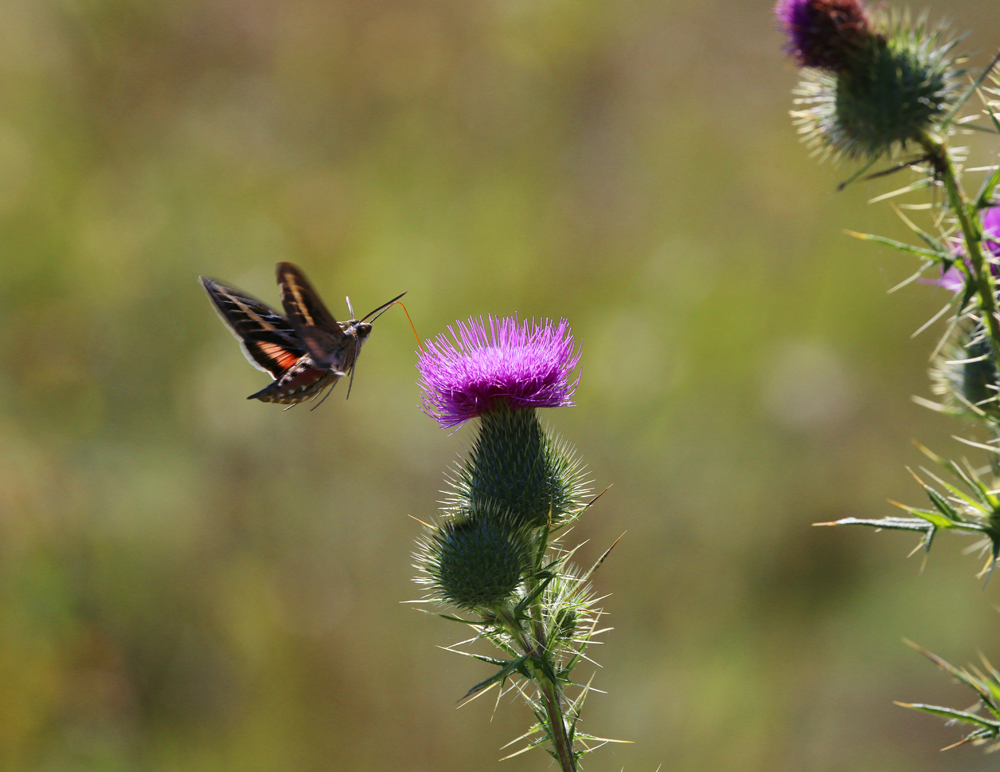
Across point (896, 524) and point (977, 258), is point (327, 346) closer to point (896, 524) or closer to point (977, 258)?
point (896, 524)

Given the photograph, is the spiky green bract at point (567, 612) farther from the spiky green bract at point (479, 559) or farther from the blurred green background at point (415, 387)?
the blurred green background at point (415, 387)

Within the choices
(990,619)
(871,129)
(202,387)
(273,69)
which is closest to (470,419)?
(871,129)

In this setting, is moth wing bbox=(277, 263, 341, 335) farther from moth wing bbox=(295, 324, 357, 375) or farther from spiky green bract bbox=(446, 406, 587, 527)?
spiky green bract bbox=(446, 406, 587, 527)

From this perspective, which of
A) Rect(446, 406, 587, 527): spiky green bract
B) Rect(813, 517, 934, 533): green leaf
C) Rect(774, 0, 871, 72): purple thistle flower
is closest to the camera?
Rect(813, 517, 934, 533): green leaf

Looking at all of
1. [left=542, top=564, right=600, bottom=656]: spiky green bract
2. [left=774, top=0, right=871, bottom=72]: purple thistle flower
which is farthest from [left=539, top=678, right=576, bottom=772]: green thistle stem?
[left=774, top=0, right=871, bottom=72]: purple thistle flower

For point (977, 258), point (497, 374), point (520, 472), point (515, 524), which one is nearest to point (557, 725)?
point (515, 524)

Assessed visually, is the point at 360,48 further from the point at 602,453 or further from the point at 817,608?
the point at 817,608

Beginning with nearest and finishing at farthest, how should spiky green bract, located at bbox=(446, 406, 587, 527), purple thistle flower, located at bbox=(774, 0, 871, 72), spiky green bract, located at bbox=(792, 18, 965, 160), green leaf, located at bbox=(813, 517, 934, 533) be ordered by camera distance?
green leaf, located at bbox=(813, 517, 934, 533) → spiky green bract, located at bbox=(792, 18, 965, 160) → purple thistle flower, located at bbox=(774, 0, 871, 72) → spiky green bract, located at bbox=(446, 406, 587, 527)

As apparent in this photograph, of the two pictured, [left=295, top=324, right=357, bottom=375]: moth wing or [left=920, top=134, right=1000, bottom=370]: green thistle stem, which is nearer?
[left=920, top=134, right=1000, bottom=370]: green thistle stem
